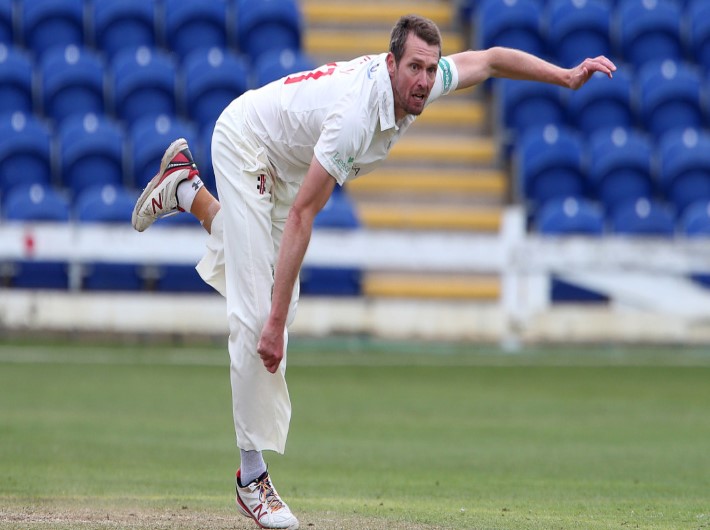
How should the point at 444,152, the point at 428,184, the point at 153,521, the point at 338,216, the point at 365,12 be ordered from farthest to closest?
the point at 365,12 → the point at 444,152 → the point at 428,184 → the point at 338,216 → the point at 153,521

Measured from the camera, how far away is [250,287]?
5.20m

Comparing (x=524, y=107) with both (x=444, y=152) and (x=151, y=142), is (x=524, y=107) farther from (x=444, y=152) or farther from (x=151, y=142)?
(x=151, y=142)

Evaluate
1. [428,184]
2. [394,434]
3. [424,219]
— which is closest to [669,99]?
[428,184]

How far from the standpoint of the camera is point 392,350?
48.4ft

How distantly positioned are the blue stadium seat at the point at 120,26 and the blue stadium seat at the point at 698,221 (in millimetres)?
7252

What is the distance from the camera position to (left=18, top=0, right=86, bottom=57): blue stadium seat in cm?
1722

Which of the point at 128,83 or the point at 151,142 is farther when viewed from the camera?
the point at 128,83

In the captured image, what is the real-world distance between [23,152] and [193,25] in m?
3.31

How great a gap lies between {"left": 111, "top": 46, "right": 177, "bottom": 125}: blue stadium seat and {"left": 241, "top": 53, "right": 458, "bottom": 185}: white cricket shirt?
11.3 meters

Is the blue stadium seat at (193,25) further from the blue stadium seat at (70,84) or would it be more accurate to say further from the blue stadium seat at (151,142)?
the blue stadium seat at (151,142)

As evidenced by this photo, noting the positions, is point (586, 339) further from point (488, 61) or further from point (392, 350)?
point (488, 61)

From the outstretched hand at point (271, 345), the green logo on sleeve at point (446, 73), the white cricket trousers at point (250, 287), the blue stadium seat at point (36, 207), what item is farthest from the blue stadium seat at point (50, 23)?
the outstretched hand at point (271, 345)

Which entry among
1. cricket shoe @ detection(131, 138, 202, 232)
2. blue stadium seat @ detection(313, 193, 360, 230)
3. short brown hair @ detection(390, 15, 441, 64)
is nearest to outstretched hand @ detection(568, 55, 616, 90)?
short brown hair @ detection(390, 15, 441, 64)

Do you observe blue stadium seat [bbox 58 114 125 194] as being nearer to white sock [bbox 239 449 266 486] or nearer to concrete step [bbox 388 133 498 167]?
concrete step [bbox 388 133 498 167]
